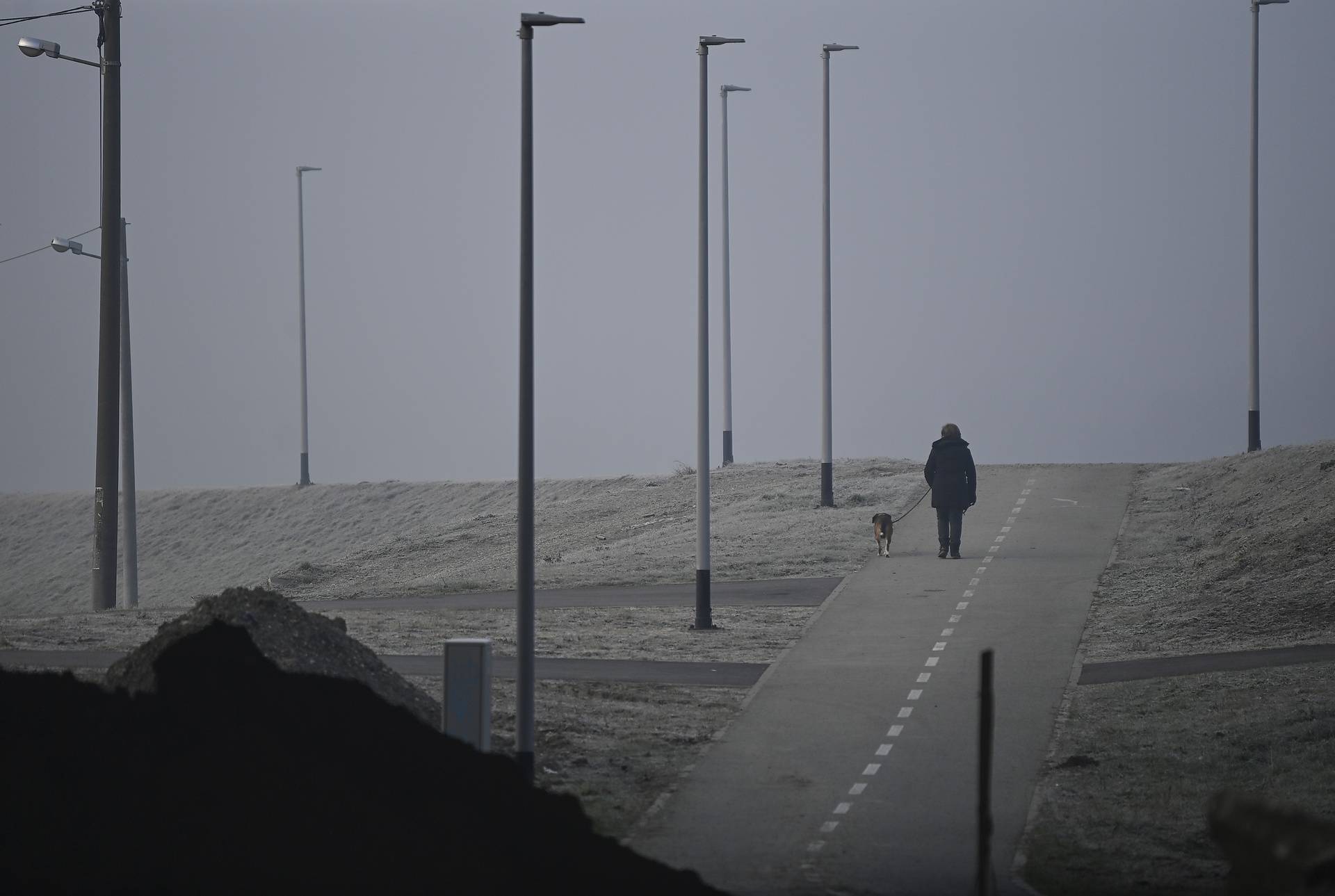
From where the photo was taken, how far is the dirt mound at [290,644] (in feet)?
47.0

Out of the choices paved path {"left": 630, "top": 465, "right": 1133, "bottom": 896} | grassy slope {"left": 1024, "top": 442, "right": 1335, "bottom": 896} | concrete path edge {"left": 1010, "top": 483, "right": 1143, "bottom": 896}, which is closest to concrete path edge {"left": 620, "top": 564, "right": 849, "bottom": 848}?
paved path {"left": 630, "top": 465, "right": 1133, "bottom": 896}

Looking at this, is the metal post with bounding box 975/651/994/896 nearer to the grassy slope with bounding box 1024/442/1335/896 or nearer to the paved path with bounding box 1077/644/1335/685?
the grassy slope with bounding box 1024/442/1335/896

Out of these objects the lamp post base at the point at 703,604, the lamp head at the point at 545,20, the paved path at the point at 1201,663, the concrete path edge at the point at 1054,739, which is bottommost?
the concrete path edge at the point at 1054,739

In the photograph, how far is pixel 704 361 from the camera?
22.5 metres

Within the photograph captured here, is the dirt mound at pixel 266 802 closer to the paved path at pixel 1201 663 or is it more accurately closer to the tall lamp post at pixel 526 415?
the tall lamp post at pixel 526 415

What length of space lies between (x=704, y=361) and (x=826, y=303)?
10.7 meters

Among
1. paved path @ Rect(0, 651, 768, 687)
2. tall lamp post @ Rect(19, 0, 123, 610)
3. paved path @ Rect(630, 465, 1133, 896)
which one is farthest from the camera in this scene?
tall lamp post @ Rect(19, 0, 123, 610)

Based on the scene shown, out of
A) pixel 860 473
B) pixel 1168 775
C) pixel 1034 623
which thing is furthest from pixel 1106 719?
pixel 860 473

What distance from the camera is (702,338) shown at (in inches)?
892

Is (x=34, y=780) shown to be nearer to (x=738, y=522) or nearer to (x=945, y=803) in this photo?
(x=945, y=803)

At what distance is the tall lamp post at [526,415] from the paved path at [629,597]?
11.1 m

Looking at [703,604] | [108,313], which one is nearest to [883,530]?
[703,604]

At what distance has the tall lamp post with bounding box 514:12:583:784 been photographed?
13.5 meters

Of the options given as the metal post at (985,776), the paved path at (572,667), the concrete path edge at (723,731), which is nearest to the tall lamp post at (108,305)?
the paved path at (572,667)
